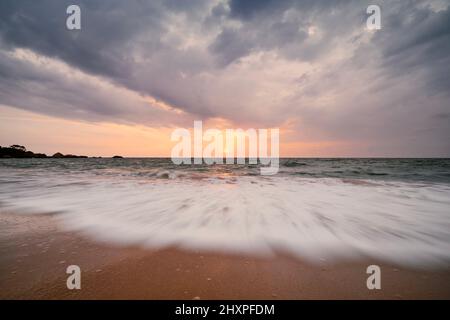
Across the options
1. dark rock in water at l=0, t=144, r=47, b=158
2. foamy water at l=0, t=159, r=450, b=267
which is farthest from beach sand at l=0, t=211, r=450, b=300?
dark rock in water at l=0, t=144, r=47, b=158

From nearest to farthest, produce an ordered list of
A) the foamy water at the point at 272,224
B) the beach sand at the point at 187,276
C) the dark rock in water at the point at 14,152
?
the beach sand at the point at 187,276 < the foamy water at the point at 272,224 < the dark rock in water at the point at 14,152

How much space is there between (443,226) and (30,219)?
749cm

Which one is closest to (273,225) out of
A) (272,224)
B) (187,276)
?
(272,224)

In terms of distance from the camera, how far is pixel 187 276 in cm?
199

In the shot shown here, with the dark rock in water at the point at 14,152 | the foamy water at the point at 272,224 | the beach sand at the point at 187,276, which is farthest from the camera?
the dark rock in water at the point at 14,152

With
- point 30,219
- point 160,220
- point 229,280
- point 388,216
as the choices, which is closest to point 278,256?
point 229,280

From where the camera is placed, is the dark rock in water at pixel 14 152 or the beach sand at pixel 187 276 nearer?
the beach sand at pixel 187 276

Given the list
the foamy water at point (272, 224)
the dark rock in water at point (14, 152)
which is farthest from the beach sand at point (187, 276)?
the dark rock in water at point (14, 152)

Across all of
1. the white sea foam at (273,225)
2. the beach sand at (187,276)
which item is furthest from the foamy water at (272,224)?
the beach sand at (187,276)

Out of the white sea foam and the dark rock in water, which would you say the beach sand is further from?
the dark rock in water

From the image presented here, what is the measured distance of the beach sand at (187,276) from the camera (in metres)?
1.77

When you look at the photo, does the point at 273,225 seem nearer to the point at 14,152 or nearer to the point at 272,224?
the point at 272,224

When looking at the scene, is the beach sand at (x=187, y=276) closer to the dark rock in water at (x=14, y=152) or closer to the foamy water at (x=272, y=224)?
the foamy water at (x=272, y=224)
